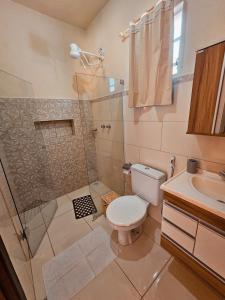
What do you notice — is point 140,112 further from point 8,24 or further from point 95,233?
point 8,24

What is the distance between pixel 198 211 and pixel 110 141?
1544 millimetres

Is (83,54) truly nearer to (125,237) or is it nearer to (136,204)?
(136,204)

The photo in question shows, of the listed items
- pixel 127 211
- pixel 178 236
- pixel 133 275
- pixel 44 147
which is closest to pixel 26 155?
pixel 44 147

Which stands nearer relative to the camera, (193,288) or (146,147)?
(193,288)

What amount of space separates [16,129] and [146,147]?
1671 mm

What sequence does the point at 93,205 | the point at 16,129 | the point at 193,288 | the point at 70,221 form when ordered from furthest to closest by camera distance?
the point at 93,205 < the point at 70,221 < the point at 16,129 < the point at 193,288

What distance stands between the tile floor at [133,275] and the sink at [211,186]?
0.73 meters

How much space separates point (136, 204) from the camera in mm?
1461

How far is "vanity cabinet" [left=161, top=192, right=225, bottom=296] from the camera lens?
31.3 inches

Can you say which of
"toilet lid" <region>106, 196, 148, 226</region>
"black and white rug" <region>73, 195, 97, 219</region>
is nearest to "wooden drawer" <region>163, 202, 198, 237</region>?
"toilet lid" <region>106, 196, 148, 226</region>

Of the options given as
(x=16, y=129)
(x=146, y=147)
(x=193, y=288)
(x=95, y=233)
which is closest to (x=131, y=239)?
(x=95, y=233)

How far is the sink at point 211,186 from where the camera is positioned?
1.00 meters

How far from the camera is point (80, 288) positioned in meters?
1.13

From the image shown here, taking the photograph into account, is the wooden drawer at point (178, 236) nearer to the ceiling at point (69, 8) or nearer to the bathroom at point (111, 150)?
the bathroom at point (111, 150)
